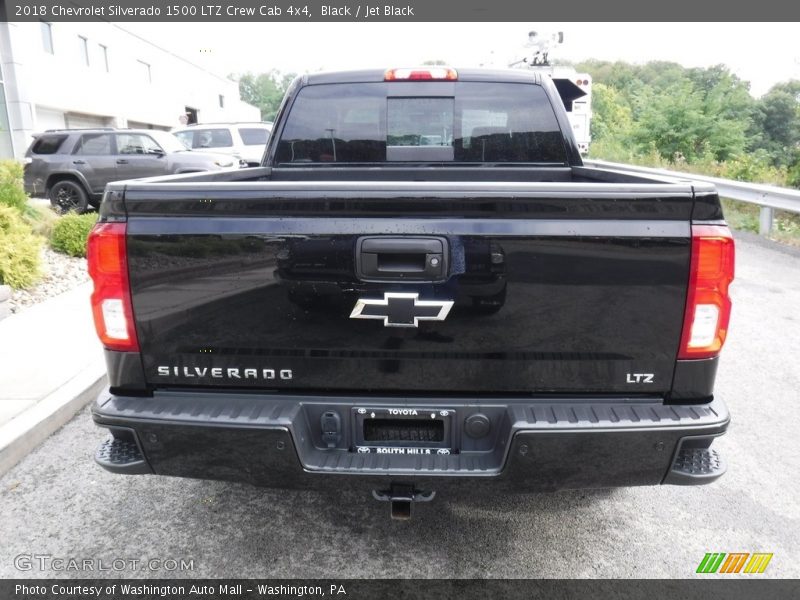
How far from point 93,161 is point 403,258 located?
43.5 ft

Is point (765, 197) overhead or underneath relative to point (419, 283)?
underneath

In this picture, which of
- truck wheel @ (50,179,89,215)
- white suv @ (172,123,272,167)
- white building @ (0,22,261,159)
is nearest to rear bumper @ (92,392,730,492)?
truck wheel @ (50,179,89,215)

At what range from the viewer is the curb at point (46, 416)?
140 inches

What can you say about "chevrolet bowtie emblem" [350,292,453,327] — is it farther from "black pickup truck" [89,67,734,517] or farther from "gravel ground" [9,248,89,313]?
"gravel ground" [9,248,89,313]

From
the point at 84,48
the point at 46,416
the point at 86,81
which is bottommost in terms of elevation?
the point at 46,416

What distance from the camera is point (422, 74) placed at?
3867 millimetres

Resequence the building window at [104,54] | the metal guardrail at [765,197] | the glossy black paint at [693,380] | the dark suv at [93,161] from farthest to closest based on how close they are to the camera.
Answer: the building window at [104,54], the dark suv at [93,161], the metal guardrail at [765,197], the glossy black paint at [693,380]

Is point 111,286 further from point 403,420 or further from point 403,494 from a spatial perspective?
point 403,494

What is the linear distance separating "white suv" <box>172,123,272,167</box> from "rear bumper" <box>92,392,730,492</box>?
14.8 meters

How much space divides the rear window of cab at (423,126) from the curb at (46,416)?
232cm

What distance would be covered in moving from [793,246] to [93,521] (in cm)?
1018

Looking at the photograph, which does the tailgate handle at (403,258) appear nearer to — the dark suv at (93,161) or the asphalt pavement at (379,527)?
the asphalt pavement at (379,527)

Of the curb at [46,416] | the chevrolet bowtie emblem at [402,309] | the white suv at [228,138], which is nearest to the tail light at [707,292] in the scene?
the chevrolet bowtie emblem at [402,309]

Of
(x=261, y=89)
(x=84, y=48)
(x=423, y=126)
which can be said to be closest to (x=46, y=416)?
(x=423, y=126)
